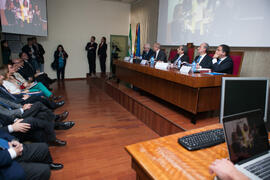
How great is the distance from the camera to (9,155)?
1125mm

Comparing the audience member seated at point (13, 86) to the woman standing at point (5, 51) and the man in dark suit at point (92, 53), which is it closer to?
the woman standing at point (5, 51)

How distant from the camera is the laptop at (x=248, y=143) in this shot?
2.33ft

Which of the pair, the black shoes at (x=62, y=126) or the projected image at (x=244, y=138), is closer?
the projected image at (x=244, y=138)

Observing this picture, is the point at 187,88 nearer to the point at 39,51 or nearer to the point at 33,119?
the point at 33,119

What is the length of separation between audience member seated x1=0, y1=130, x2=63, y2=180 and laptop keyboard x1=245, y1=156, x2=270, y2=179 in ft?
4.14

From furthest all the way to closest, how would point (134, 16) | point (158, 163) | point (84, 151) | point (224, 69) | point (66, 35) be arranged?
point (134, 16) → point (66, 35) → point (224, 69) → point (84, 151) → point (158, 163)

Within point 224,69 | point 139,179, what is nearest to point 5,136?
point 139,179

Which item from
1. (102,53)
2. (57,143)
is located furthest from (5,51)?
(57,143)

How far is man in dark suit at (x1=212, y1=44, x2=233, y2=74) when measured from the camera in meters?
2.66

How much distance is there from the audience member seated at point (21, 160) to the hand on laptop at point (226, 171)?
3.72 feet

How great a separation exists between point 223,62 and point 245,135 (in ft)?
7.54

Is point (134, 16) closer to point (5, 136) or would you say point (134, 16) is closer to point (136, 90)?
point (136, 90)

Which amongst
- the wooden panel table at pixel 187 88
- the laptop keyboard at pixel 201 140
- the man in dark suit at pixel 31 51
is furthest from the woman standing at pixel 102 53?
the laptop keyboard at pixel 201 140

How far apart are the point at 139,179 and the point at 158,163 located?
0.77 feet
